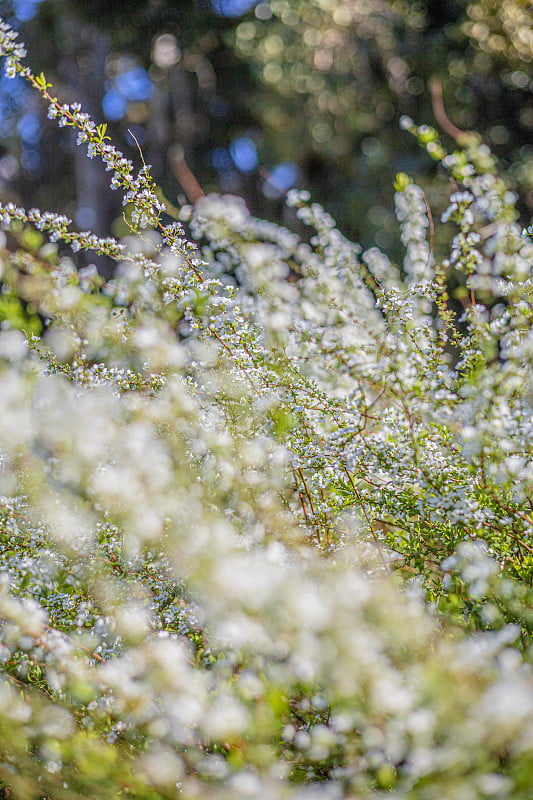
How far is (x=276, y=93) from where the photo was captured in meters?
10.0

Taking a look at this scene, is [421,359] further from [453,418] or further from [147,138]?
[147,138]

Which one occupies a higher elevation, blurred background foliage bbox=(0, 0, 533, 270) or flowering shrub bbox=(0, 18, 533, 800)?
blurred background foliage bbox=(0, 0, 533, 270)

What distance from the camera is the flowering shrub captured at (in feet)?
3.18

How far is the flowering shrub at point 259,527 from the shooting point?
0.97 meters

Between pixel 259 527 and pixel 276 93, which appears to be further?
pixel 276 93

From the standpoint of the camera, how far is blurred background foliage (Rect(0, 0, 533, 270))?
26.5ft

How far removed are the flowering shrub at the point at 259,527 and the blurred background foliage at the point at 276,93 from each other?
20.2 ft

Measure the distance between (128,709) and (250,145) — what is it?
11705 mm

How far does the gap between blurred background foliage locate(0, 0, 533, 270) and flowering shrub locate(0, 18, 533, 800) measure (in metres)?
6.15

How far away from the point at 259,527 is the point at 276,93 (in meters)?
10.2

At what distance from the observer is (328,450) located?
1.61 meters

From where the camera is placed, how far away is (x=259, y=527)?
150 cm

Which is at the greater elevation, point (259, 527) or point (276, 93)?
point (276, 93)

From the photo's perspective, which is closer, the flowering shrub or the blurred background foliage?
the flowering shrub
